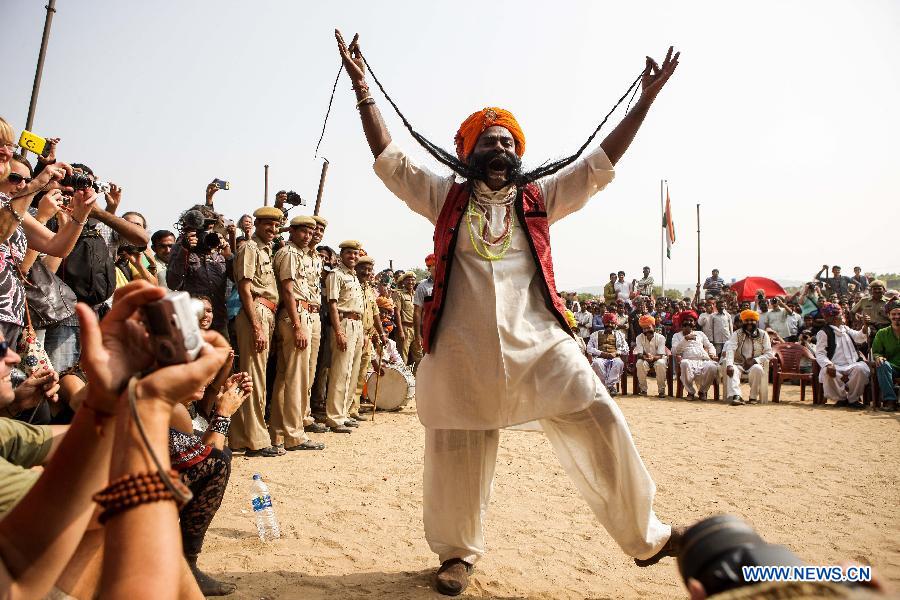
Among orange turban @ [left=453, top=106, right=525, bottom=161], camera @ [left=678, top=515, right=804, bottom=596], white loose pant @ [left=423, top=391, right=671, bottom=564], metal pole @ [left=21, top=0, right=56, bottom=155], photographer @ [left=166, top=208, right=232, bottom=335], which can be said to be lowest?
white loose pant @ [left=423, top=391, right=671, bottom=564]

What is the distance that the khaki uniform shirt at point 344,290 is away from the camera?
818 cm

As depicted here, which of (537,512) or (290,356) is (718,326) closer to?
(290,356)

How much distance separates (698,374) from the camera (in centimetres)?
1261

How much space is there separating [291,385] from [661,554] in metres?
4.63

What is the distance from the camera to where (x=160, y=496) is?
1295 millimetres

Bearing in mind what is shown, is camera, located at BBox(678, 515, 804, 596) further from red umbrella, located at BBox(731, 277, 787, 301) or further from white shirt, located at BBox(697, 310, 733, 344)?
red umbrella, located at BBox(731, 277, 787, 301)

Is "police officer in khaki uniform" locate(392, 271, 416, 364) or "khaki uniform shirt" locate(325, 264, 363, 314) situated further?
"police officer in khaki uniform" locate(392, 271, 416, 364)

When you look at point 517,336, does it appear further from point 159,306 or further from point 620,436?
point 159,306

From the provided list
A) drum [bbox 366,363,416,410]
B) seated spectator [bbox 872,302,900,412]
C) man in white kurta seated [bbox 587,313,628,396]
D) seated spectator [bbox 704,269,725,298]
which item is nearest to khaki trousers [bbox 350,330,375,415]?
drum [bbox 366,363,416,410]

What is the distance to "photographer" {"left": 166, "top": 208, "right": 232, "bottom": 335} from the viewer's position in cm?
631

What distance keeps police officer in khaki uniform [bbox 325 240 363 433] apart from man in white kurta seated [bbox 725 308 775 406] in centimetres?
706

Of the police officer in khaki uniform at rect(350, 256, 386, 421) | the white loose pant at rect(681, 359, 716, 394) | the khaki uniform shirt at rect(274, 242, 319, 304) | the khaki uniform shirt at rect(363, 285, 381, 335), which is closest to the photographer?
the khaki uniform shirt at rect(274, 242, 319, 304)

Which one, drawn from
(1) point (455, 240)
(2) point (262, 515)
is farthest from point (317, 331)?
(1) point (455, 240)

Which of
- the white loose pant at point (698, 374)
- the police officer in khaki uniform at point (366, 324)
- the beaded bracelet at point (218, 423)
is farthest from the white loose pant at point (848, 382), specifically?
the beaded bracelet at point (218, 423)
